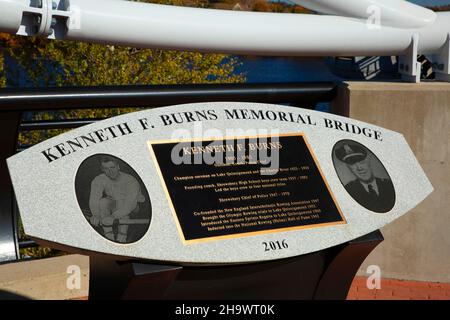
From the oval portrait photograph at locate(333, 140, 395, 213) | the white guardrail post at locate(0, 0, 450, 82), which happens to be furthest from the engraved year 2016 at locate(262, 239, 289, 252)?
the white guardrail post at locate(0, 0, 450, 82)

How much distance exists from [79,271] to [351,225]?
6.86ft

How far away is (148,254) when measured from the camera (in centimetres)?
332

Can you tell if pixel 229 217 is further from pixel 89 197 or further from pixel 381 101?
pixel 381 101

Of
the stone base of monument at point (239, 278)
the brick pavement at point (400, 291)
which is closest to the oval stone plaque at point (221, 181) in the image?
the stone base of monument at point (239, 278)

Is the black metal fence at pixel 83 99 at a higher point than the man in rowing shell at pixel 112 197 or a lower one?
higher

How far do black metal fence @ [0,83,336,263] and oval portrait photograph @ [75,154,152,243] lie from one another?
1325 mm

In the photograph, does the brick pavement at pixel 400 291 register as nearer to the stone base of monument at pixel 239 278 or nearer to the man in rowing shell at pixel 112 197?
the stone base of monument at pixel 239 278

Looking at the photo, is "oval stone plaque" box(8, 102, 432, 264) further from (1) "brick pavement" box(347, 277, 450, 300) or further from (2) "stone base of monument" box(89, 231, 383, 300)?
(1) "brick pavement" box(347, 277, 450, 300)

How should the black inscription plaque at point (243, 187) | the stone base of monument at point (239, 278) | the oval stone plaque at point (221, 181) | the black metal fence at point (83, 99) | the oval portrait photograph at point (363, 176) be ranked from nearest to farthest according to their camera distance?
1. the oval stone plaque at point (221, 181)
2. the stone base of monument at point (239, 278)
3. the black inscription plaque at point (243, 187)
4. the oval portrait photograph at point (363, 176)
5. the black metal fence at point (83, 99)

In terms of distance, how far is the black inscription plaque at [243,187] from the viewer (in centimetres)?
357

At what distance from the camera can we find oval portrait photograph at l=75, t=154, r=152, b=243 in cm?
332

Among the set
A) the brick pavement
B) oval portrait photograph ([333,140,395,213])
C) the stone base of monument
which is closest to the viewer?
the stone base of monument

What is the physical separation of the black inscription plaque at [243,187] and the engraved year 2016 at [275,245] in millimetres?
67

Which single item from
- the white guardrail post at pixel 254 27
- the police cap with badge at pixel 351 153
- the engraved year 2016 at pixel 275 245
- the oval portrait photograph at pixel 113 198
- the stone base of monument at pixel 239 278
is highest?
the white guardrail post at pixel 254 27
